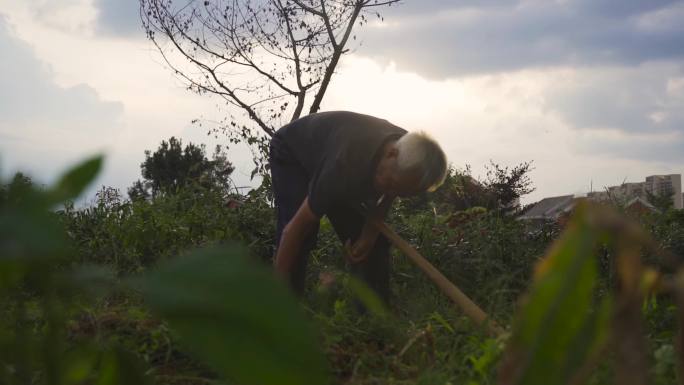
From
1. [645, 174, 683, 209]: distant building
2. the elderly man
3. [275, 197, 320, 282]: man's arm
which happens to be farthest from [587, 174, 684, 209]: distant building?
[275, 197, 320, 282]: man's arm

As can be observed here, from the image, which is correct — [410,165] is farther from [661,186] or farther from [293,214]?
[661,186]

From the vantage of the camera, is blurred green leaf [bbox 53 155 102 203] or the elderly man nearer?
blurred green leaf [bbox 53 155 102 203]

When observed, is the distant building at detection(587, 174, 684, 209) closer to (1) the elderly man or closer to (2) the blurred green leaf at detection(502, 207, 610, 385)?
(1) the elderly man

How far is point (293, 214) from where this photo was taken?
4.06 meters

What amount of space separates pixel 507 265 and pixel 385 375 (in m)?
2.46

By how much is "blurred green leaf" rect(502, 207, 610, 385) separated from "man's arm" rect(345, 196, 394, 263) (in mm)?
3159

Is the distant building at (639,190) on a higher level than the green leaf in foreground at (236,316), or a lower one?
higher

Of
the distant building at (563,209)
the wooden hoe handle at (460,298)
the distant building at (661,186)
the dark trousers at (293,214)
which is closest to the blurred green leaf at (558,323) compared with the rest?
the wooden hoe handle at (460,298)

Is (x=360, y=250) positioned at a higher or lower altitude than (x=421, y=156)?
lower

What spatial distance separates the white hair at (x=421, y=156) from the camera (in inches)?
129

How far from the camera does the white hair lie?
3287mm

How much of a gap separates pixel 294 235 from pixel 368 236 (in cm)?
41

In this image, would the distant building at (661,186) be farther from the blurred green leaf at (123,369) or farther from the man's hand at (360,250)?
the blurred green leaf at (123,369)

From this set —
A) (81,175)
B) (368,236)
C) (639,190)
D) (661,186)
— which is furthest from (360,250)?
→ (661,186)
